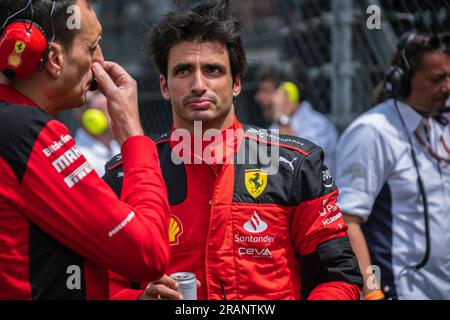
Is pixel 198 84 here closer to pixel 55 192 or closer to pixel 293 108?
pixel 55 192

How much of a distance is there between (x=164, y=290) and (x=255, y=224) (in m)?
0.55

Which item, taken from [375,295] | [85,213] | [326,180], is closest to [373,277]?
[375,295]

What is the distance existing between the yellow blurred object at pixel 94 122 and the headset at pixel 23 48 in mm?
3883

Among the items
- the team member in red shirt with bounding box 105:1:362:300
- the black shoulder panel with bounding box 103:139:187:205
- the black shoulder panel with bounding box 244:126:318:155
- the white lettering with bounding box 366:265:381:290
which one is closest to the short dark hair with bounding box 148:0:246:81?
A: the team member in red shirt with bounding box 105:1:362:300

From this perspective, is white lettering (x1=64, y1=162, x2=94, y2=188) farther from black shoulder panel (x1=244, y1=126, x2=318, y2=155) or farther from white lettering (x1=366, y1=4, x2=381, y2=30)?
white lettering (x1=366, y1=4, x2=381, y2=30)

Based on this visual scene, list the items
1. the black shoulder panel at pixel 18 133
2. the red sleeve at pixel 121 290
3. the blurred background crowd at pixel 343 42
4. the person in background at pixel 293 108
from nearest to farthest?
the black shoulder panel at pixel 18 133, the red sleeve at pixel 121 290, the blurred background crowd at pixel 343 42, the person in background at pixel 293 108

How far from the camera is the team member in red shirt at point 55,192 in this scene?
6.10 feet

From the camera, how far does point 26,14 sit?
78.3 inches

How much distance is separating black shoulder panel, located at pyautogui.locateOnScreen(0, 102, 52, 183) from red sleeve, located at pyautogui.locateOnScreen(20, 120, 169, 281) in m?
0.02

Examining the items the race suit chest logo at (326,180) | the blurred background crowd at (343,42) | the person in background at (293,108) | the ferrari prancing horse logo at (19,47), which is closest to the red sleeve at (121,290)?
the race suit chest logo at (326,180)

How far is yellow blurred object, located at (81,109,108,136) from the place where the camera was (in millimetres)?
5859

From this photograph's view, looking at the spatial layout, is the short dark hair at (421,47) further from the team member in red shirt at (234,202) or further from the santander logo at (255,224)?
the santander logo at (255,224)
